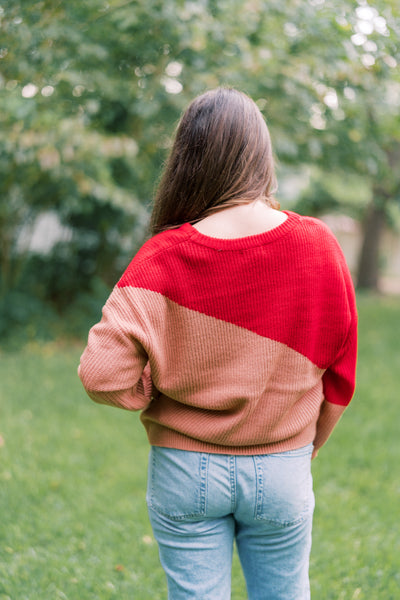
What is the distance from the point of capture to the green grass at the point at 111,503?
8.79ft

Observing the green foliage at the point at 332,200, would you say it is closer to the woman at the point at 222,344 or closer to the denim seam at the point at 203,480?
the woman at the point at 222,344

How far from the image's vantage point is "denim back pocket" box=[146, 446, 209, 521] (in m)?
1.44

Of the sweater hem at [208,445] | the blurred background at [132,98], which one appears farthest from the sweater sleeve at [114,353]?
the blurred background at [132,98]

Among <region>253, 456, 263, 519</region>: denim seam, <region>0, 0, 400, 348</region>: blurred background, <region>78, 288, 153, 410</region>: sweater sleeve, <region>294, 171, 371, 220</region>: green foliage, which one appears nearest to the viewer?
<region>78, 288, 153, 410</region>: sweater sleeve

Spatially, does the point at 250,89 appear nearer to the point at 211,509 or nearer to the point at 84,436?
the point at 84,436

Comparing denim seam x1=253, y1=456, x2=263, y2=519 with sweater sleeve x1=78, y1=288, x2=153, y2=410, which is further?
denim seam x1=253, y1=456, x2=263, y2=519

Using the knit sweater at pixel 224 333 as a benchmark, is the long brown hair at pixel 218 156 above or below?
above

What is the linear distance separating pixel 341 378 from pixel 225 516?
1.62 feet

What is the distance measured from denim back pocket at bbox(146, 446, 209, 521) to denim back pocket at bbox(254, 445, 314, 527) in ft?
0.47

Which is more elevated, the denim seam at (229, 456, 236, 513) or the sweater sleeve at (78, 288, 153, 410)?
the sweater sleeve at (78, 288, 153, 410)

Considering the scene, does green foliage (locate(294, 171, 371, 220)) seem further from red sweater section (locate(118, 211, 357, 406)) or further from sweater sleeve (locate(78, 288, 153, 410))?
sweater sleeve (locate(78, 288, 153, 410))

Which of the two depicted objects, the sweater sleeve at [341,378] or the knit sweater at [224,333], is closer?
the knit sweater at [224,333]

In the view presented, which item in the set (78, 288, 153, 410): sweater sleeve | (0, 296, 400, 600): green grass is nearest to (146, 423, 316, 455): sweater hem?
(78, 288, 153, 410): sweater sleeve

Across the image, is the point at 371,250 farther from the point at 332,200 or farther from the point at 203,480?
the point at 203,480
